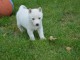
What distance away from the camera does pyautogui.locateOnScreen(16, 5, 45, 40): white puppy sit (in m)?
6.33

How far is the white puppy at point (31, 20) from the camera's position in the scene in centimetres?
633

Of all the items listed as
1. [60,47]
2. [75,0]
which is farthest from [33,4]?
[60,47]

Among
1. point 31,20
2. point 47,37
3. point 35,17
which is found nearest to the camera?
point 35,17

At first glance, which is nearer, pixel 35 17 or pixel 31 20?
pixel 35 17

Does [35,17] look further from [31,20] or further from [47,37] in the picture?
[47,37]

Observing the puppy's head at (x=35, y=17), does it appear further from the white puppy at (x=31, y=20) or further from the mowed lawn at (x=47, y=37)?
the mowed lawn at (x=47, y=37)

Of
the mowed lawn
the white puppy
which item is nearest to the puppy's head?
the white puppy

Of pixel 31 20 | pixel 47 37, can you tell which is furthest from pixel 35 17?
pixel 47 37

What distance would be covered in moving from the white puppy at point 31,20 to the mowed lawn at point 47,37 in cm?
18

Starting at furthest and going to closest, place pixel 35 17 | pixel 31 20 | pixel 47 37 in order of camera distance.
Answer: pixel 47 37 → pixel 31 20 → pixel 35 17

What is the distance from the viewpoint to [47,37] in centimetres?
688

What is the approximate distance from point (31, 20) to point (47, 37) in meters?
0.68

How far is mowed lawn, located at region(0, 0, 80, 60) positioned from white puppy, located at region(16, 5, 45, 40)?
0.61 feet

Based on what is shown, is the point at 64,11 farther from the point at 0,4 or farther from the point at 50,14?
the point at 0,4
